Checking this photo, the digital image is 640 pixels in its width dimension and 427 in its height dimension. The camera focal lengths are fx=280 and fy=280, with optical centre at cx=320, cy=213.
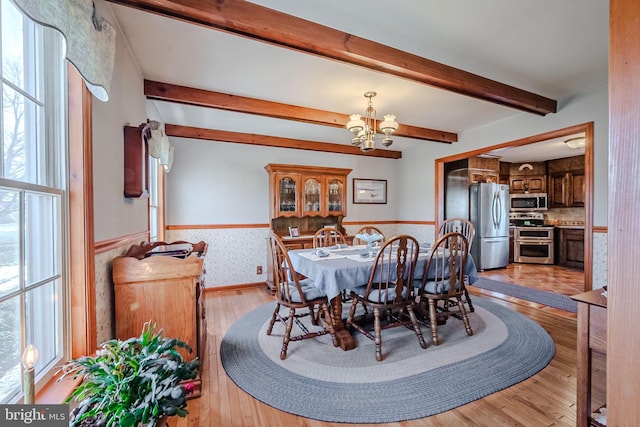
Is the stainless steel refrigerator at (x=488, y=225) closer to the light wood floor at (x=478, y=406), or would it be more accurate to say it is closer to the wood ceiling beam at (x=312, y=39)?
the light wood floor at (x=478, y=406)

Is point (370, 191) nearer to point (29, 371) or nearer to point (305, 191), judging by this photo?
point (305, 191)

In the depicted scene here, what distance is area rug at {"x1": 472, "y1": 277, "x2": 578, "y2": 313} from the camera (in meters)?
3.31

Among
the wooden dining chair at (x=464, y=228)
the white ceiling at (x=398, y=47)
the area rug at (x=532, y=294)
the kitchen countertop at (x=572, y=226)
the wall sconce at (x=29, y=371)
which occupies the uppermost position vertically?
the white ceiling at (x=398, y=47)

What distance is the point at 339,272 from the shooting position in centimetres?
217

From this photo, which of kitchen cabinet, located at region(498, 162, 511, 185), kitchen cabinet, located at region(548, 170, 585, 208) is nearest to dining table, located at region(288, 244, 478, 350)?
kitchen cabinet, located at region(498, 162, 511, 185)

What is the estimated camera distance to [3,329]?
3.07 feet

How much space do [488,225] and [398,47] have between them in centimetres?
433

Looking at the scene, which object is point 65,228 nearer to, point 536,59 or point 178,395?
point 178,395

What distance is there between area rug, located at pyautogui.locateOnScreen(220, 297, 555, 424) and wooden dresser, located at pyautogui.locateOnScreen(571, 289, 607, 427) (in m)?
0.60

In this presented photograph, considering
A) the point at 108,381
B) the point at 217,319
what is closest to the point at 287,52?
the point at 108,381

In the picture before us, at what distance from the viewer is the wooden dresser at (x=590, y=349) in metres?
1.11

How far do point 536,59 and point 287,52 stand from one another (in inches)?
80.0

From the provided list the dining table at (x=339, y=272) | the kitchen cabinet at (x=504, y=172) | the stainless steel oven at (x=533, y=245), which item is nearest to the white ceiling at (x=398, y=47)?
the dining table at (x=339, y=272)

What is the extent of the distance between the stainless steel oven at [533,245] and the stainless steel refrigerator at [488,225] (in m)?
1.00
